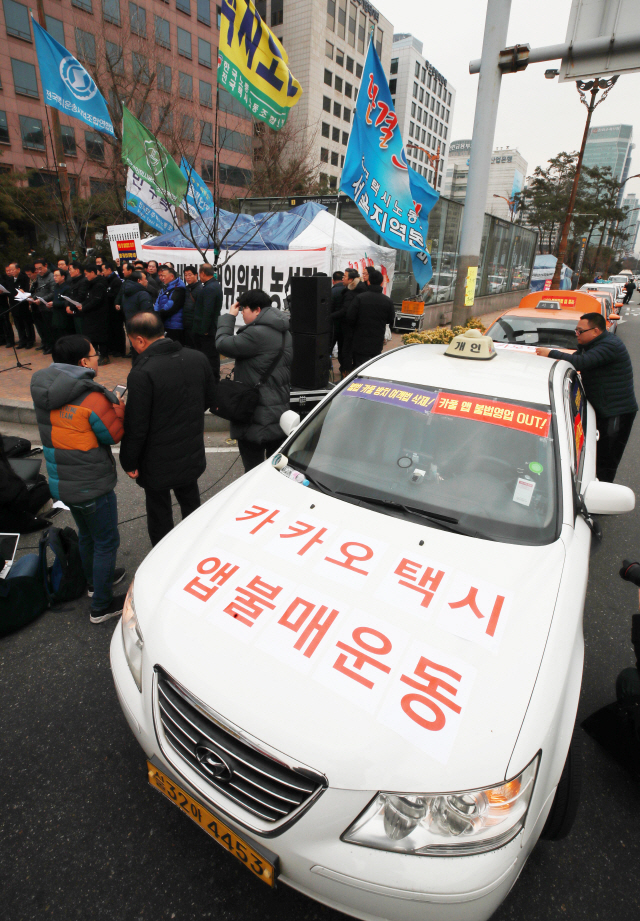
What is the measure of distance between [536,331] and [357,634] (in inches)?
259

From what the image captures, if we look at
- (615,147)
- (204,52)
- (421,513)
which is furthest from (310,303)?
(615,147)

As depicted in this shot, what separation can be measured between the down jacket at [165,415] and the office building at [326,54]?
4491cm

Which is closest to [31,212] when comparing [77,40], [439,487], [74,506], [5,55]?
[77,40]

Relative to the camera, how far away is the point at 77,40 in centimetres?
1566

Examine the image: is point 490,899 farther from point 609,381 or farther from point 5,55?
point 5,55

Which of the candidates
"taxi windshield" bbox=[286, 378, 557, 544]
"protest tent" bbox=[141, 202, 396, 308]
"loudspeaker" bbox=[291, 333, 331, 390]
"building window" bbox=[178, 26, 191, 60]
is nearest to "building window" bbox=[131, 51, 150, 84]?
"protest tent" bbox=[141, 202, 396, 308]

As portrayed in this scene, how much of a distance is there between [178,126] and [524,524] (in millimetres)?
20470

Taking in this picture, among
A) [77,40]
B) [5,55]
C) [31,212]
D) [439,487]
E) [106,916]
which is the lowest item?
[106,916]

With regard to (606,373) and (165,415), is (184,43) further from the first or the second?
(165,415)

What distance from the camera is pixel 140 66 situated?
51.0 ft

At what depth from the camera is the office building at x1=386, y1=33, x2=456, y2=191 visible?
68188mm

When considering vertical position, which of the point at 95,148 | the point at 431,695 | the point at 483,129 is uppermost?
the point at 95,148

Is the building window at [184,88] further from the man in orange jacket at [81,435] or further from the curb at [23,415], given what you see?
the man in orange jacket at [81,435]

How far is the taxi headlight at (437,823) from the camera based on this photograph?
1394 millimetres
